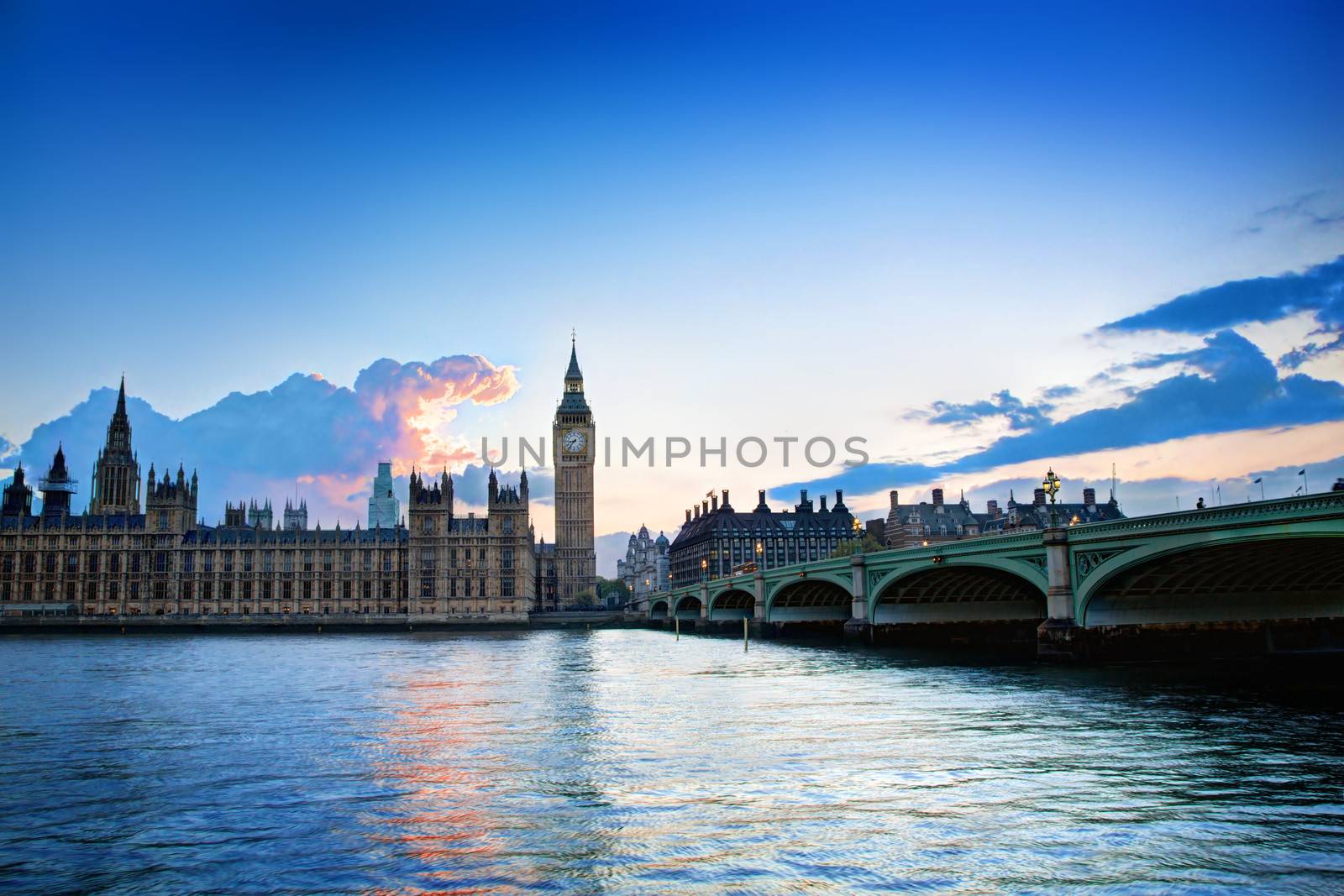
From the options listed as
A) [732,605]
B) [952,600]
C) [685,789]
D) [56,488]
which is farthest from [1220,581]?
[56,488]

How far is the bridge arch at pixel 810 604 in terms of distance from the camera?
98.1 metres

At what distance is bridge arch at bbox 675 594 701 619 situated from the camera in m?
154

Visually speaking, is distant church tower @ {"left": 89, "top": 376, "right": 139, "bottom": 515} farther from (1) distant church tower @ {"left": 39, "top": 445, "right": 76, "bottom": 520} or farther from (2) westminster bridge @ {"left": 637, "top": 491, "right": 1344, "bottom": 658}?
(2) westminster bridge @ {"left": 637, "top": 491, "right": 1344, "bottom": 658}

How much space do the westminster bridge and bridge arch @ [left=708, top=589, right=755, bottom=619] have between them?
1748 inches

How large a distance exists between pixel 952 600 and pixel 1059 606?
27802 mm

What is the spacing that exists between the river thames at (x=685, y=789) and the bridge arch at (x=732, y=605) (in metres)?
81.5

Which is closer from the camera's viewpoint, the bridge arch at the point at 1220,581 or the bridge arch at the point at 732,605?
the bridge arch at the point at 1220,581

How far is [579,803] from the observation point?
19.8m

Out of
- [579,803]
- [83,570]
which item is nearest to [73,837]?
[579,803]

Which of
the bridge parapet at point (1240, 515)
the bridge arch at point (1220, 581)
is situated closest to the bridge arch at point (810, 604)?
the bridge arch at point (1220, 581)

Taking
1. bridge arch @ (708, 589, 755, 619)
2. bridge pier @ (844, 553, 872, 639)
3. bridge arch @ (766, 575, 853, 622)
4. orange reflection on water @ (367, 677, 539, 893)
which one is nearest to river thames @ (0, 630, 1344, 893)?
orange reflection on water @ (367, 677, 539, 893)

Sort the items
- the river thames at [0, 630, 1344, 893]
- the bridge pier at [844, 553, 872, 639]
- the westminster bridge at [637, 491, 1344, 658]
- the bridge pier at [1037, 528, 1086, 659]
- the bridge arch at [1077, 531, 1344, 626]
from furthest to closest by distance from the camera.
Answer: the bridge pier at [844, 553, 872, 639], the bridge pier at [1037, 528, 1086, 659], the bridge arch at [1077, 531, 1344, 626], the westminster bridge at [637, 491, 1344, 658], the river thames at [0, 630, 1344, 893]

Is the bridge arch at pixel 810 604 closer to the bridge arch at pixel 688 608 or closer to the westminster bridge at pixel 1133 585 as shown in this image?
the westminster bridge at pixel 1133 585

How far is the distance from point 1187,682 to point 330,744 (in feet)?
115
